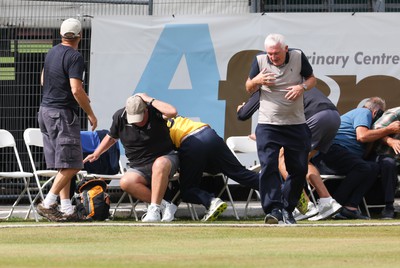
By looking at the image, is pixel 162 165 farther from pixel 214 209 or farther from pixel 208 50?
pixel 208 50

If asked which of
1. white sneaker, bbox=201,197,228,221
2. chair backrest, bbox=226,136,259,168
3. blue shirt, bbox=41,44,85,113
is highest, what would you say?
blue shirt, bbox=41,44,85,113

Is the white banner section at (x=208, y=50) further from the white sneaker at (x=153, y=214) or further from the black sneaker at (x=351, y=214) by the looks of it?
the white sneaker at (x=153, y=214)

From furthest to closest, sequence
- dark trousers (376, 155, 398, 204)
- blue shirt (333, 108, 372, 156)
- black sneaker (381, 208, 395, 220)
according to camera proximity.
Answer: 1. blue shirt (333, 108, 372, 156)
2. dark trousers (376, 155, 398, 204)
3. black sneaker (381, 208, 395, 220)

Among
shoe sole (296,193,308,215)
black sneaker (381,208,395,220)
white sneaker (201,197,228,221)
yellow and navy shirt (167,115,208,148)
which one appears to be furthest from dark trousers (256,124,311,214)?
black sneaker (381,208,395,220)

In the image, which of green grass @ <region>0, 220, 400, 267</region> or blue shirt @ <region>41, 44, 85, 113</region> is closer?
green grass @ <region>0, 220, 400, 267</region>

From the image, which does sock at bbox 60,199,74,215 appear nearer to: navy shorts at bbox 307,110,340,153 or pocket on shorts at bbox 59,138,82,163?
pocket on shorts at bbox 59,138,82,163

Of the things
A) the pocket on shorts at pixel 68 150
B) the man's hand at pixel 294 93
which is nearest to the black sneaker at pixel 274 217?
the man's hand at pixel 294 93

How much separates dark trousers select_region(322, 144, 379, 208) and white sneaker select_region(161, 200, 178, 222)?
1942mm

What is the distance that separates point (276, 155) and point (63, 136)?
2.28 metres

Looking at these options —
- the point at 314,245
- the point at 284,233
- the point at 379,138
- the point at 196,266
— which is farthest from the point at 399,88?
the point at 196,266

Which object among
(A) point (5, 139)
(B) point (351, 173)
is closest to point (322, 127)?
(B) point (351, 173)

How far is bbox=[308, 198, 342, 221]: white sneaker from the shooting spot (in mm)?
12828

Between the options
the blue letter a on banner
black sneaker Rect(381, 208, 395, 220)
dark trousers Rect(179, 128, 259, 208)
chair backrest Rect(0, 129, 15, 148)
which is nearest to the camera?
dark trousers Rect(179, 128, 259, 208)

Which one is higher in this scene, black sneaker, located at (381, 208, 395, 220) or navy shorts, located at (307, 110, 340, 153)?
navy shorts, located at (307, 110, 340, 153)
